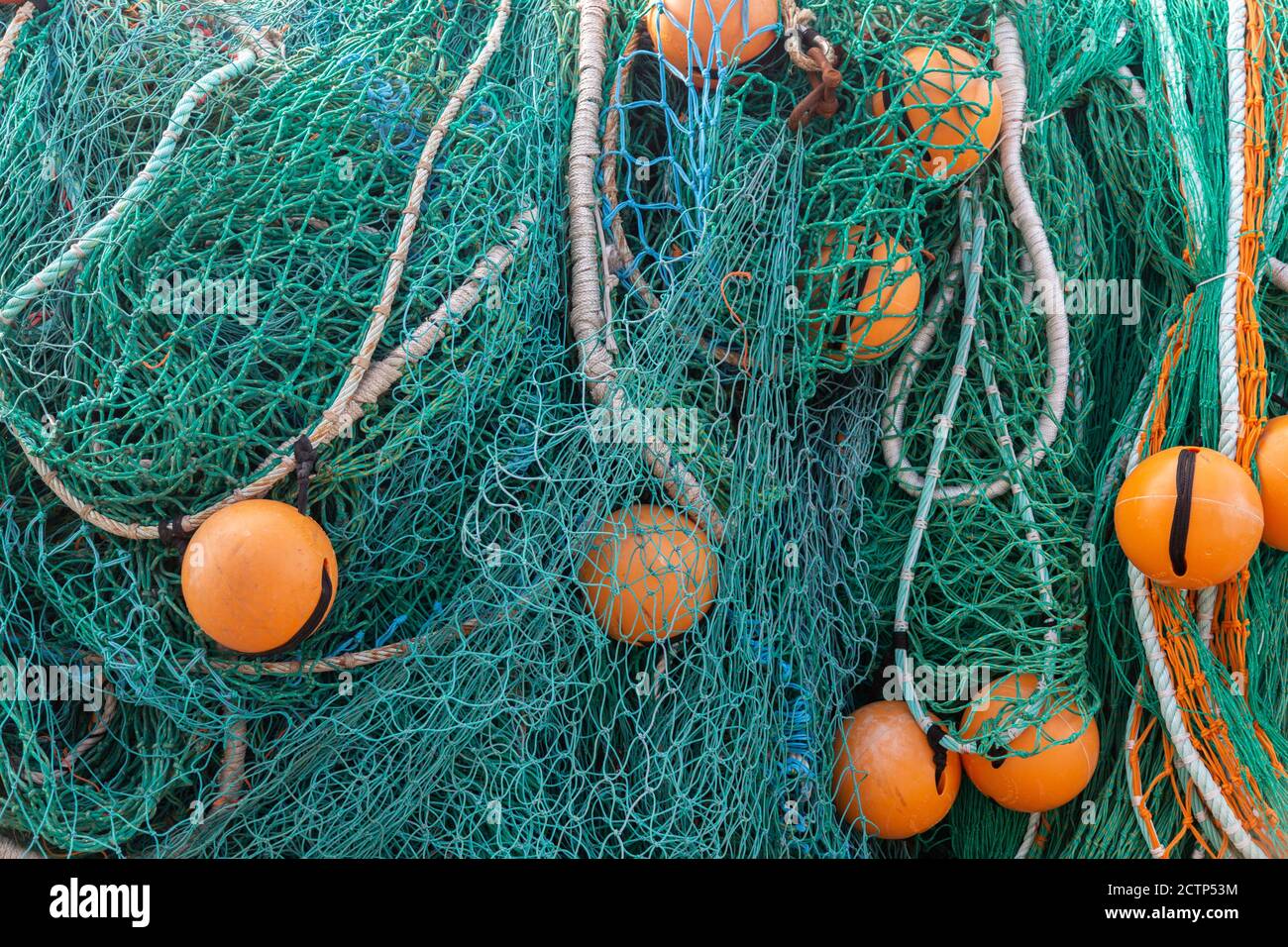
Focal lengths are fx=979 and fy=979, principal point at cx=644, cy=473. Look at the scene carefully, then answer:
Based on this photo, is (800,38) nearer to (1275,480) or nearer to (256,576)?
(1275,480)

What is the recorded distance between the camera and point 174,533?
71.3 inches

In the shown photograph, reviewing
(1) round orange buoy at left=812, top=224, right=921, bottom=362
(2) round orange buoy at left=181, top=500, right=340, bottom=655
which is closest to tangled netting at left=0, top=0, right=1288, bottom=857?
(1) round orange buoy at left=812, top=224, right=921, bottom=362

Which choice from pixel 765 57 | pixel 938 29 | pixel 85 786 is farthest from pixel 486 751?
A: pixel 938 29

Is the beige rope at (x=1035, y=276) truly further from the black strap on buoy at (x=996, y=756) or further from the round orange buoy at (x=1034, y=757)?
the black strap on buoy at (x=996, y=756)

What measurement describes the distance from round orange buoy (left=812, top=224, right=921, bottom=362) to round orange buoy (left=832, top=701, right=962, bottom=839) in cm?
83

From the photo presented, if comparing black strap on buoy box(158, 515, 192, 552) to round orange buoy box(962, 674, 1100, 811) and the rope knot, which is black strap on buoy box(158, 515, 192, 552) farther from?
round orange buoy box(962, 674, 1100, 811)

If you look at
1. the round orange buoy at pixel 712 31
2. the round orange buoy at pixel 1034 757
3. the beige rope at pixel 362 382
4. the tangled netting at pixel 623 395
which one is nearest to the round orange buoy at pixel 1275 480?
the tangled netting at pixel 623 395

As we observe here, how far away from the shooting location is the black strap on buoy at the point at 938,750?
2.15 metres

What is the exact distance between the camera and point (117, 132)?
6.54ft

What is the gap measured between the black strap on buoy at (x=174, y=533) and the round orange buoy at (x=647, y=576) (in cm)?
74

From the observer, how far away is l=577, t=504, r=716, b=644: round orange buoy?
1.94 meters

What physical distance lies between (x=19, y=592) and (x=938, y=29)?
225 cm

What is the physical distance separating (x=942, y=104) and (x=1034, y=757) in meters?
1.39
